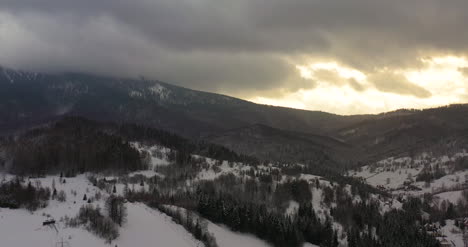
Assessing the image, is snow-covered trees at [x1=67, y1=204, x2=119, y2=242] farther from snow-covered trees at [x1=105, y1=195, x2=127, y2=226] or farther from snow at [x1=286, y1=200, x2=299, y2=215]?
snow at [x1=286, y1=200, x2=299, y2=215]

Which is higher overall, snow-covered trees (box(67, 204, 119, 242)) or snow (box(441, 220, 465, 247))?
snow-covered trees (box(67, 204, 119, 242))

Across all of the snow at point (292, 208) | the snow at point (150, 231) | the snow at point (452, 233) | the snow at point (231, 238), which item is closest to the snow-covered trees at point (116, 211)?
the snow at point (150, 231)

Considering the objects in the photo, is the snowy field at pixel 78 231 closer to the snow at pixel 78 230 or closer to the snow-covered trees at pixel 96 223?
the snow at pixel 78 230

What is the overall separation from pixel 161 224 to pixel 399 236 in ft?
270

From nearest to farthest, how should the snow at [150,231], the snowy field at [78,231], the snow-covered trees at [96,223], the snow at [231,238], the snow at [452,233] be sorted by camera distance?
1. the snowy field at [78,231]
2. the snow-covered trees at [96,223]
3. the snow at [150,231]
4. the snow at [231,238]
5. the snow at [452,233]

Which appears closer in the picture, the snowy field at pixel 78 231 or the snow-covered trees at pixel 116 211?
the snowy field at pixel 78 231

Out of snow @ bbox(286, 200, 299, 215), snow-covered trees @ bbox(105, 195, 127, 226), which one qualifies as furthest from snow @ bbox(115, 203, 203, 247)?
snow @ bbox(286, 200, 299, 215)

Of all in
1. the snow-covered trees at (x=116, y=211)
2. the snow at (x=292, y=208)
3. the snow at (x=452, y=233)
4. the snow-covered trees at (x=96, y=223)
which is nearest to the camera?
the snow-covered trees at (x=96, y=223)

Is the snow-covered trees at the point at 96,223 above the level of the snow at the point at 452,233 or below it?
above

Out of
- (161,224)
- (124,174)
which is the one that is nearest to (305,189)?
(124,174)

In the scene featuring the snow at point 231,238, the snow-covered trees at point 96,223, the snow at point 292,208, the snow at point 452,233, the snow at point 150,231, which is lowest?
the snow at point 452,233

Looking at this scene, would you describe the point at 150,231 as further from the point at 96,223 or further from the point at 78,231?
the point at 78,231

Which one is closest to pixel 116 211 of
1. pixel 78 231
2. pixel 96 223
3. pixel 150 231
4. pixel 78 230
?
pixel 150 231

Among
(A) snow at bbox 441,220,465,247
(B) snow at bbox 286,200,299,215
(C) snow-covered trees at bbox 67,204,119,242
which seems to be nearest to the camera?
(C) snow-covered trees at bbox 67,204,119,242
